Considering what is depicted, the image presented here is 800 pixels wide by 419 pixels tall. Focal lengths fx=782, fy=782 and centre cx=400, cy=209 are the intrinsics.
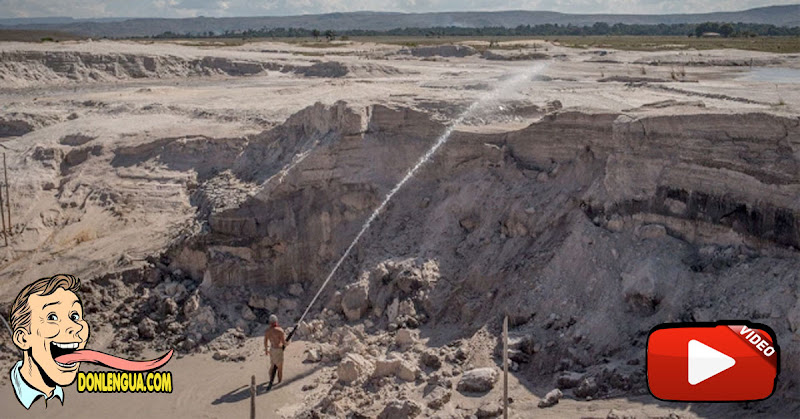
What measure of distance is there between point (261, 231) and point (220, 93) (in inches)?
574

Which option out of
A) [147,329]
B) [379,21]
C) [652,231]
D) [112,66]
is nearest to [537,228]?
[652,231]

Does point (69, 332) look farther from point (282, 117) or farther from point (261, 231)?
point (282, 117)

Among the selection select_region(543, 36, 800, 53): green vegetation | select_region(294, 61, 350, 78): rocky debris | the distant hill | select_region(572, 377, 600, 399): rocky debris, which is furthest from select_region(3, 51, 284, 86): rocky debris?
the distant hill

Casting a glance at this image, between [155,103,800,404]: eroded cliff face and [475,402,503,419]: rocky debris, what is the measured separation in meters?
1.08

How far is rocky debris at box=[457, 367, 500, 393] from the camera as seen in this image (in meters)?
9.51

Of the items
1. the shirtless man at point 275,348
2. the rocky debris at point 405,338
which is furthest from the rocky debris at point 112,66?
the rocky debris at point 405,338

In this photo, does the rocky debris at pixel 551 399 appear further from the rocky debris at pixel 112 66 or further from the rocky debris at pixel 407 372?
the rocky debris at pixel 112 66

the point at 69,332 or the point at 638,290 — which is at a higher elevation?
the point at 638,290

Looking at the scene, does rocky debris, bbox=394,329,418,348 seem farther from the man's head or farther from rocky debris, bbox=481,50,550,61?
rocky debris, bbox=481,50,550,61

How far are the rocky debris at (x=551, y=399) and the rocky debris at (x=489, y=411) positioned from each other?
0.46 m

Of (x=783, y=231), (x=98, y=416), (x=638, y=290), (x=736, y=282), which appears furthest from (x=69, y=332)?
(x=783, y=231)

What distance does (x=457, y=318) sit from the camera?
11.4m

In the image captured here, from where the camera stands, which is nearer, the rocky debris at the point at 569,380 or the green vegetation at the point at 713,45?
the rocky debris at the point at 569,380

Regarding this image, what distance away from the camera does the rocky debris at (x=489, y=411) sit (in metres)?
8.90
